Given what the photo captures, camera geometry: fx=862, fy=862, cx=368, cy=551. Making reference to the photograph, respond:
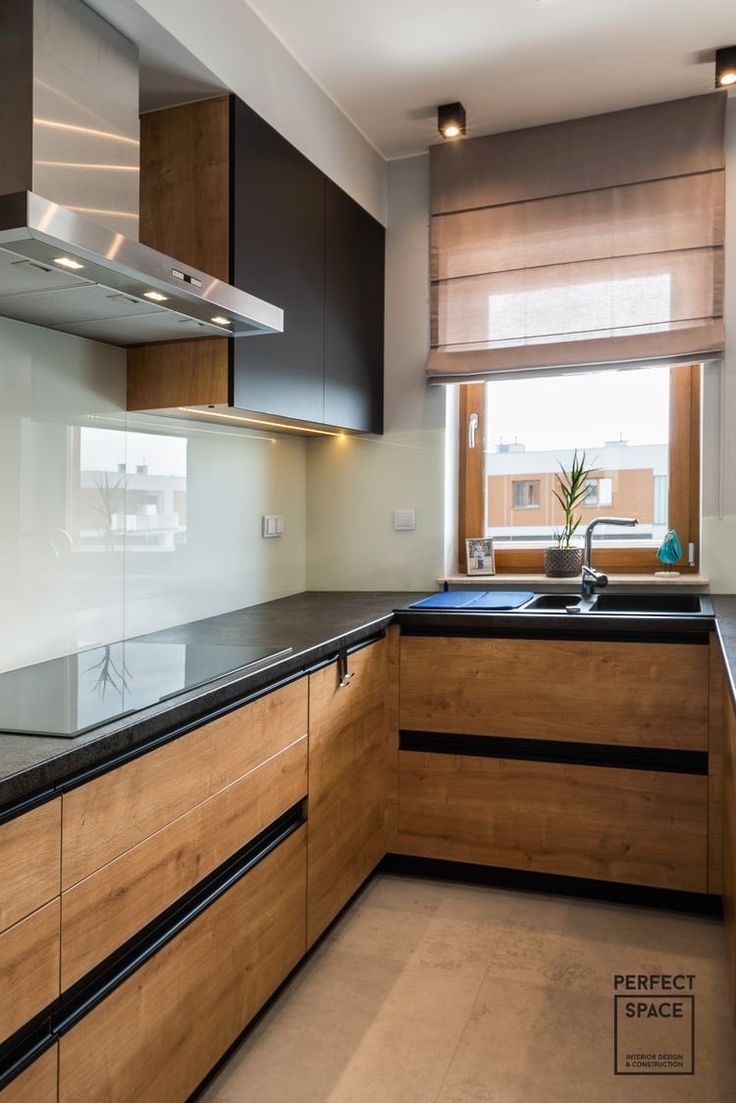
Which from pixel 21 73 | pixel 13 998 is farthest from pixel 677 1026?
pixel 21 73

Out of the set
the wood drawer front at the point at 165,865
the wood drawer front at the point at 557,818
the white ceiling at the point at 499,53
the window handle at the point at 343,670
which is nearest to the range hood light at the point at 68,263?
the wood drawer front at the point at 165,865

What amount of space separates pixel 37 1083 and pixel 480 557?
2.47m

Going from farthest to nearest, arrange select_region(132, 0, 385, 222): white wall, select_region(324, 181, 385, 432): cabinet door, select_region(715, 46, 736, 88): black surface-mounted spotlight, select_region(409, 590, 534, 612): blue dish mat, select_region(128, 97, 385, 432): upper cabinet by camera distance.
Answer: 1. select_region(324, 181, 385, 432): cabinet door
2. select_region(409, 590, 534, 612): blue dish mat
3. select_region(715, 46, 736, 88): black surface-mounted spotlight
4. select_region(128, 97, 385, 432): upper cabinet
5. select_region(132, 0, 385, 222): white wall

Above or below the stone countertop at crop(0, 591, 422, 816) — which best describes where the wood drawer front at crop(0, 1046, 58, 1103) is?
below

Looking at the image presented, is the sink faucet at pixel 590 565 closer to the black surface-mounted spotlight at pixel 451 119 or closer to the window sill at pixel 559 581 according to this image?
the window sill at pixel 559 581

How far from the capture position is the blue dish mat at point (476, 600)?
2797 mm

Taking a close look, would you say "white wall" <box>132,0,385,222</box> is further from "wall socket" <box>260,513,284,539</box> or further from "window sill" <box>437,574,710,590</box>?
"window sill" <box>437,574,710,590</box>

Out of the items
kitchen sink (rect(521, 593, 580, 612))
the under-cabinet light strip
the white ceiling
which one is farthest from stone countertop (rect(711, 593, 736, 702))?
the white ceiling

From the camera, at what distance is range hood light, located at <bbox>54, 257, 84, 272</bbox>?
154 centimetres

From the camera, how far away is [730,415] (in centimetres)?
300

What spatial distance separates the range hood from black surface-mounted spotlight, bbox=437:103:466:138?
1.34 meters

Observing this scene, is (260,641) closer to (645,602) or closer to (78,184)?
(78,184)

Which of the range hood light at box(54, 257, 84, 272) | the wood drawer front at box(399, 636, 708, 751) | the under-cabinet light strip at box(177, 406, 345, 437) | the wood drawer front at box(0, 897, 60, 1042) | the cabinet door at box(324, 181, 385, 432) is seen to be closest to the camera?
the wood drawer front at box(0, 897, 60, 1042)

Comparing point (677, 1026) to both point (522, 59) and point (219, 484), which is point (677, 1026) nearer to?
point (219, 484)
